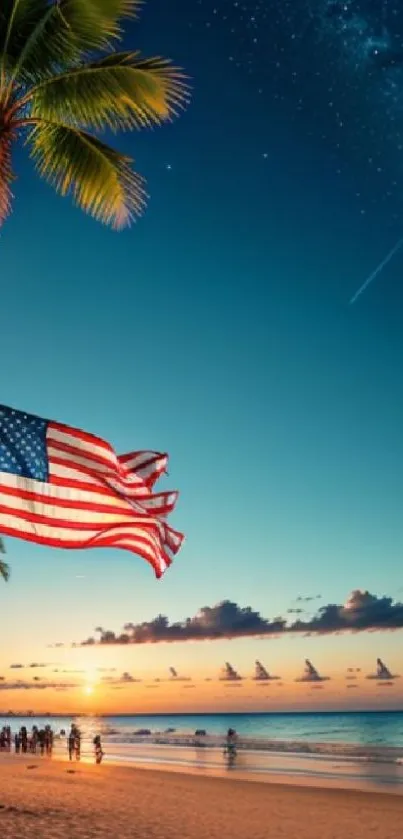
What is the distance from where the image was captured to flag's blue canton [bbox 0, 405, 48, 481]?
7.84 meters

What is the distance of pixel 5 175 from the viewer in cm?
885

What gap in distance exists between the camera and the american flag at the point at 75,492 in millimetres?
7867

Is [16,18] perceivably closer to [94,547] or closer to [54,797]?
[94,547]

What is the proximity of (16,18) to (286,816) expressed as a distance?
20.0 metres

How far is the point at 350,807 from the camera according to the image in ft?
74.5

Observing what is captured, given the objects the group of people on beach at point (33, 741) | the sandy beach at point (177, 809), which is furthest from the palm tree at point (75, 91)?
the group of people on beach at point (33, 741)

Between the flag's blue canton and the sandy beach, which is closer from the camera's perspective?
the flag's blue canton

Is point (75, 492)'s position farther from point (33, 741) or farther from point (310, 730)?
point (310, 730)

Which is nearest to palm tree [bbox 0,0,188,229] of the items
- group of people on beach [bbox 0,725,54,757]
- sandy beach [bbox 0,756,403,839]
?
sandy beach [bbox 0,756,403,839]

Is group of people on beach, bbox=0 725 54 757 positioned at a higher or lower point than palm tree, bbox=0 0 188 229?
lower

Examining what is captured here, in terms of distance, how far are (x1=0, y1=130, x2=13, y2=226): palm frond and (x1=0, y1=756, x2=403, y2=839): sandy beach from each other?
37.2 ft

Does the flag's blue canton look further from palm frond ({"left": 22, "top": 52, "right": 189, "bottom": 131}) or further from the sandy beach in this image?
the sandy beach

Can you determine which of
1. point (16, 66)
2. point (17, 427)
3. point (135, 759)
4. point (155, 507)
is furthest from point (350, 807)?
point (135, 759)

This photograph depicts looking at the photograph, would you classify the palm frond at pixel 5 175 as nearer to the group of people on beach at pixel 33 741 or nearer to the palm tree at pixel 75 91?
the palm tree at pixel 75 91
